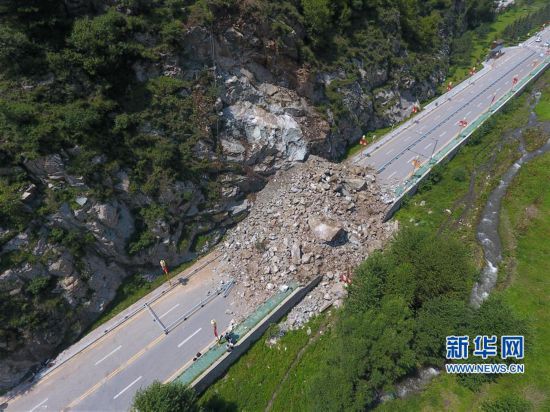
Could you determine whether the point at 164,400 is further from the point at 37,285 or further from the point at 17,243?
the point at 17,243

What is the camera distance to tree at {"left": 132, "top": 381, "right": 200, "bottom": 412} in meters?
16.7

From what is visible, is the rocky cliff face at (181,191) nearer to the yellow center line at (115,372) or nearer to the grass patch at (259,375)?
the yellow center line at (115,372)

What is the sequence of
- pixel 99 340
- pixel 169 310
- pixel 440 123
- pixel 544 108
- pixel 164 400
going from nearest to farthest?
pixel 164 400 → pixel 99 340 → pixel 169 310 → pixel 440 123 → pixel 544 108

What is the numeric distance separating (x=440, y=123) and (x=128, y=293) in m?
47.2

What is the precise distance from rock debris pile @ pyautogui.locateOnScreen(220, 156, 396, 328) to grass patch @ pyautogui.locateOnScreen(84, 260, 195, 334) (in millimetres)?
6364

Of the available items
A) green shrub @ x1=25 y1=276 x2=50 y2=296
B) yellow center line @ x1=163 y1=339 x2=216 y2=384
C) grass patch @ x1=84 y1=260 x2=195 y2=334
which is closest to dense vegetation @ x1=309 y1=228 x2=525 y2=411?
yellow center line @ x1=163 y1=339 x2=216 y2=384

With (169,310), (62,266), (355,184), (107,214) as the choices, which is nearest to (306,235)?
(355,184)

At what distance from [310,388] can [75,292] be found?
18318mm

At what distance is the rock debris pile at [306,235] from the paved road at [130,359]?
3.51 m

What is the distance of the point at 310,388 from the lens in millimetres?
20062

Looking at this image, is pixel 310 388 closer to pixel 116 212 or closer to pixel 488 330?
pixel 488 330

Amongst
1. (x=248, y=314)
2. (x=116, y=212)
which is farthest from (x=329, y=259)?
(x=116, y=212)

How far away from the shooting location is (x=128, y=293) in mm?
26531

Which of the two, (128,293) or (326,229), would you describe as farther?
(326,229)
